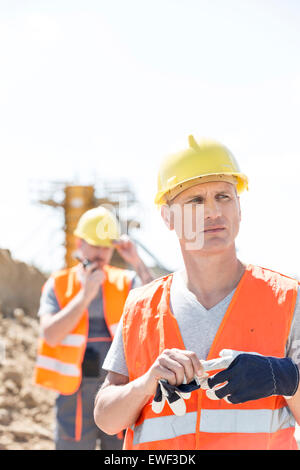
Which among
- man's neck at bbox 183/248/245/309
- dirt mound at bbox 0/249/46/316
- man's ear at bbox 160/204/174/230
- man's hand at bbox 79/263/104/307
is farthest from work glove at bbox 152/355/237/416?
dirt mound at bbox 0/249/46/316

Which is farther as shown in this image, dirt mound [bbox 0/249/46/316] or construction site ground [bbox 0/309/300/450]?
dirt mound [bbox 0/249/46/316]

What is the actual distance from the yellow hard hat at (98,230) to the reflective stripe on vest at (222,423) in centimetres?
245

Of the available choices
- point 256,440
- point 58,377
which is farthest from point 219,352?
point 58,377

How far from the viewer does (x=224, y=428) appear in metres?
1.75

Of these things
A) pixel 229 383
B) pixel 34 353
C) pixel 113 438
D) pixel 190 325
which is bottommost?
pixel 34 353

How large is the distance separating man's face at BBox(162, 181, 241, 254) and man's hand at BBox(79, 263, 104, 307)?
1977mm

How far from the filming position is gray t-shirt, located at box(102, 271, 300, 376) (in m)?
1.78

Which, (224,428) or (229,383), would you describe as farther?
(224,428)

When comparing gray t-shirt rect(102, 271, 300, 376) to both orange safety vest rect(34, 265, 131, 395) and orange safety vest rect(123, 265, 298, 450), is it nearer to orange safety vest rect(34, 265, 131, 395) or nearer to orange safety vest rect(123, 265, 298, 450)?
orange safety vest rect(123, 265, 298, 450)

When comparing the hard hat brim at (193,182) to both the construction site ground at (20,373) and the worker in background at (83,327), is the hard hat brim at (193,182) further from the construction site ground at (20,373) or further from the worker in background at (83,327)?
the construction site ground at (20,373)

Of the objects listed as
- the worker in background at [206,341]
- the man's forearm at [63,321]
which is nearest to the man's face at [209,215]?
the worker in background at [206,341]
